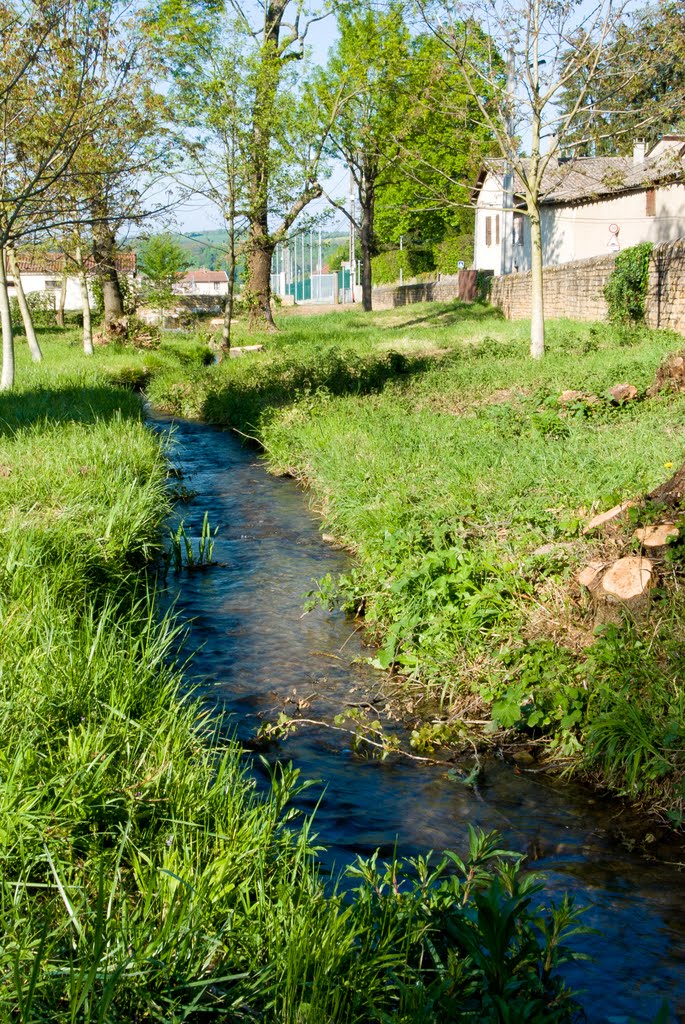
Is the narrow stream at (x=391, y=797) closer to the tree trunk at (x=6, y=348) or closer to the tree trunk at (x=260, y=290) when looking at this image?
the tree trunk at (x=6, y=348)

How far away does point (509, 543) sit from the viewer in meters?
6.60

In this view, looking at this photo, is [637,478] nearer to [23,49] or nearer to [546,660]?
[546,660]

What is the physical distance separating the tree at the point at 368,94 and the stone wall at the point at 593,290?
5.68 m

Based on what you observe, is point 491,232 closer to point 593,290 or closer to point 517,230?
point 517,230

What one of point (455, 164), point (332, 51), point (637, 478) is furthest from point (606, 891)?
point (455, 164)

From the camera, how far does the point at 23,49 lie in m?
11.0

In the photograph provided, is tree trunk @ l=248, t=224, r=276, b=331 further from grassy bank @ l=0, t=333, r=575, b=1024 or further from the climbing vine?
grassy bank @ l=0, t=333, r=575, b=1024

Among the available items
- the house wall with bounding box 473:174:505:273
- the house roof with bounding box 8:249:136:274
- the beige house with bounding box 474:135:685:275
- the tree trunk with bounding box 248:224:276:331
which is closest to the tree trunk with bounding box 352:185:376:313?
the house wall with bounding box 473:174:505:273

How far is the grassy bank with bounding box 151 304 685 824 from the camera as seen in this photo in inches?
196

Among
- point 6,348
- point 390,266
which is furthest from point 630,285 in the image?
point 390,266

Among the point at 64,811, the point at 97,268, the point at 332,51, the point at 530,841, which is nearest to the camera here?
the point at 64,811

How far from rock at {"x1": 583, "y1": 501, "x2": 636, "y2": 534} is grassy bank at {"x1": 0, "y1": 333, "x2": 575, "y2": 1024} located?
2694 mm

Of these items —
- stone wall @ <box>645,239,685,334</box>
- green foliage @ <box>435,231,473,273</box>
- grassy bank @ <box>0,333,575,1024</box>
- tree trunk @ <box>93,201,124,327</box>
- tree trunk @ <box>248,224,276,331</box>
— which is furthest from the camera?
green foliage @ <box>435,231,473,273</box>

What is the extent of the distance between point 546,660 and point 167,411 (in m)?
14.1
